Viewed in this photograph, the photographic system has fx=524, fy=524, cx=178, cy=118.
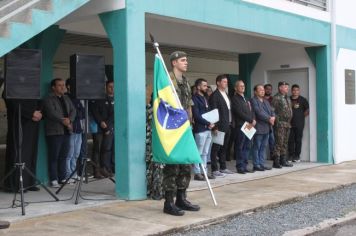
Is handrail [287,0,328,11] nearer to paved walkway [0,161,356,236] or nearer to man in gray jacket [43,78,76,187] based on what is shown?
paved walkway [0,161,356,236]

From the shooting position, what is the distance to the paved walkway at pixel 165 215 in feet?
18.9

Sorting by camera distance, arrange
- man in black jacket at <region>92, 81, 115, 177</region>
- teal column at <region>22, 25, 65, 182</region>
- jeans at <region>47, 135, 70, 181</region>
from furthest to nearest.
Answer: man in black jacket at <region>92, 81, 115, 177</region>
teal column at <region>22, 25, 65, 182</region>
jeans at <region>47, 135, 70, 181</region>

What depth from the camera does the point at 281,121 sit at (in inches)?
Answer: 430

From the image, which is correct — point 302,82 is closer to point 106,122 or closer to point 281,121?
point 281,121

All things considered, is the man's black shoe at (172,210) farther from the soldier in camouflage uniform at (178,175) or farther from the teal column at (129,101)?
the teal column at (129,101)

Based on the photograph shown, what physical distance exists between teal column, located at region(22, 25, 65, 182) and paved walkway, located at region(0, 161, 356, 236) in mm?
2207

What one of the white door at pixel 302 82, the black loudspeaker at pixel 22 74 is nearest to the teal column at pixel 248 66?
the white door at pixel 302 82

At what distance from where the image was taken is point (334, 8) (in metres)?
11.7

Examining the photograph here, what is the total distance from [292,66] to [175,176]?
6525 millimetres

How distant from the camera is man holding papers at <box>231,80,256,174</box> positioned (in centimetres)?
990

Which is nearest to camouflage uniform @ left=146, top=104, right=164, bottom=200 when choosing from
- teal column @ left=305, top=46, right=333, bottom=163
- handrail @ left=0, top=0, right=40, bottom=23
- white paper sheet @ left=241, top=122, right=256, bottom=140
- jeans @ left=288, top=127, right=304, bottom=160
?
handrail @ left=0, top=0, right=40, bottom=23

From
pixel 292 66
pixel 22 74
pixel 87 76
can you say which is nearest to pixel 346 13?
pixel 292 66

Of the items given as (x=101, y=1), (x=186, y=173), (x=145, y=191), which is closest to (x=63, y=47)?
(x=101, y=1)

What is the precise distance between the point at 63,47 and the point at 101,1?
4.93m
